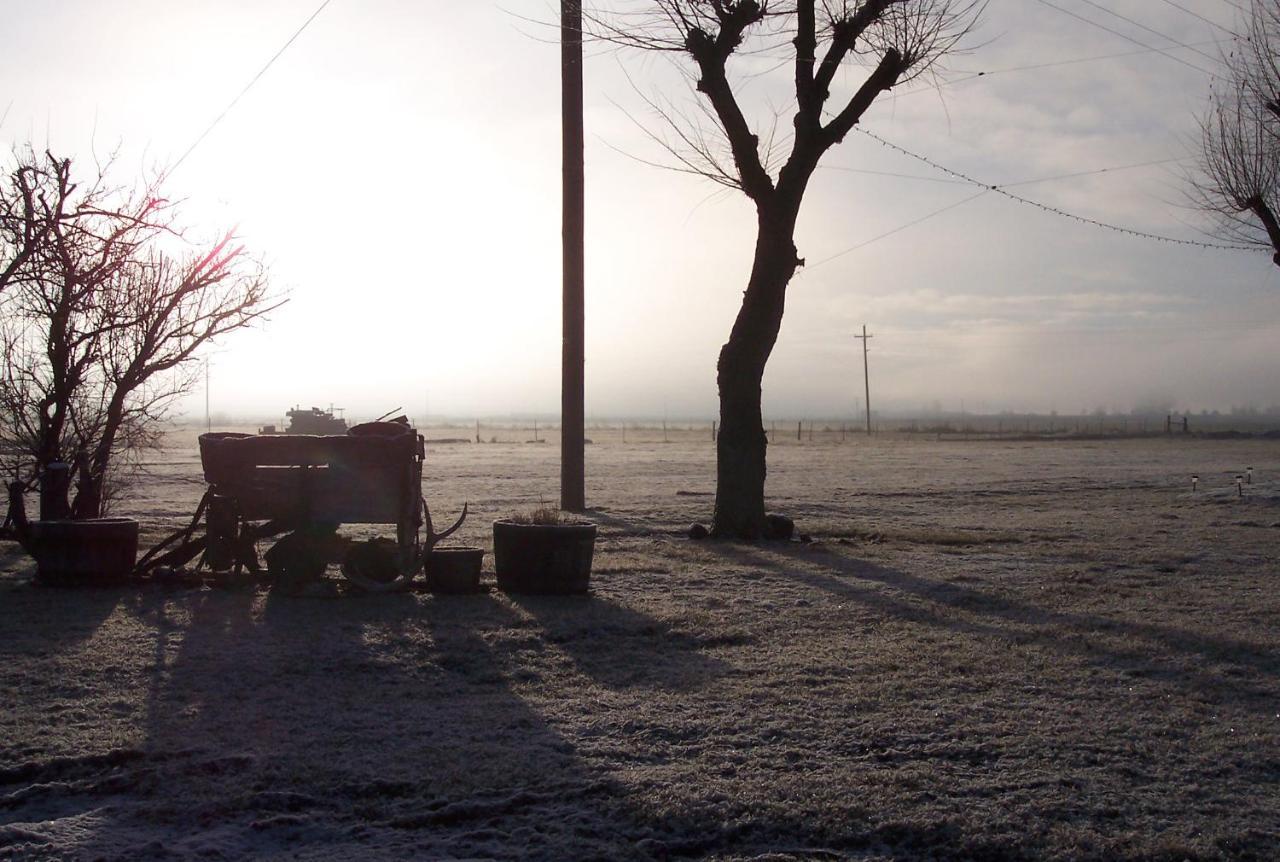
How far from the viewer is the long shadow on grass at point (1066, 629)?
7379 mm

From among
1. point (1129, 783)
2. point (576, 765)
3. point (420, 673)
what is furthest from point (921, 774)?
point (420, 673)

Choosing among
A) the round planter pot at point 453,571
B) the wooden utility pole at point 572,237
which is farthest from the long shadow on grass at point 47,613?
the wooden utility pole at point 572,237

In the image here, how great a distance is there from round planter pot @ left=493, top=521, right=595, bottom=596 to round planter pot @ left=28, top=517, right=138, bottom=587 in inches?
146

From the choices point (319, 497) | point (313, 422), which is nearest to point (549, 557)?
point (319, 497)

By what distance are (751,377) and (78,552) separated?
342 inches

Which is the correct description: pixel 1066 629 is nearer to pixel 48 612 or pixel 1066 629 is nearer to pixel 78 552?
pixel 48 612

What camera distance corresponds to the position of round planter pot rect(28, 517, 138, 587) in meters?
10.5

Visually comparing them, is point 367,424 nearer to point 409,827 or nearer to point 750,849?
point 409,827

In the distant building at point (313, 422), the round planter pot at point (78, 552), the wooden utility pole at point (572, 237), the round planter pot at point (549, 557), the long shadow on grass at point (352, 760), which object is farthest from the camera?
the distant building at point (313, 422)

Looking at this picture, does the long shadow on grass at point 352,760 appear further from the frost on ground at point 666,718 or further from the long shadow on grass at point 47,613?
the long shadow on grass at point 47,613

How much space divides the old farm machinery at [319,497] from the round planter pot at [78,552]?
0.84 metres

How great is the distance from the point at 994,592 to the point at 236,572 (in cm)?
718

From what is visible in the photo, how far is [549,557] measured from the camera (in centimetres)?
1023

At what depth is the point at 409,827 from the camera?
4.76 meters
